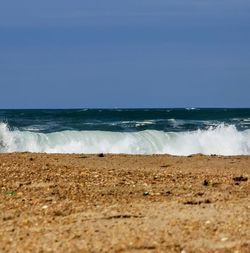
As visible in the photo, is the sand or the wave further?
the wave

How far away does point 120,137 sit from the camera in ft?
84.6

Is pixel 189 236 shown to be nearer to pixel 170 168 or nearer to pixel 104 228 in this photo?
pixel 104 228

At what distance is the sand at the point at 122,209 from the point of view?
649 centimetres

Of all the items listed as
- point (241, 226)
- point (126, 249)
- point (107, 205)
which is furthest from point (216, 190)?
point (126, 249)

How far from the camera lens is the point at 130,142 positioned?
24781 mm

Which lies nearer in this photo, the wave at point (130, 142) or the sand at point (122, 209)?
the sand at point (122, 209)

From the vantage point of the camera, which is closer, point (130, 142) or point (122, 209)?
point (122, 209)

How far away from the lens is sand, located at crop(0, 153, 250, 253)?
649 centimetres

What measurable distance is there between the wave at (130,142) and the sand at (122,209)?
10188 millimetres

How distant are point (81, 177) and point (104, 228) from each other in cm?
396

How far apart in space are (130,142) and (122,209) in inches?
655

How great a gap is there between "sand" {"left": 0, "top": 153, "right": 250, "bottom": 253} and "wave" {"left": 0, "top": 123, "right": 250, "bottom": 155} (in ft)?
33.4

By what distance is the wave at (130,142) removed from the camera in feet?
77.2

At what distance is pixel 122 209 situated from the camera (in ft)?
26.7
